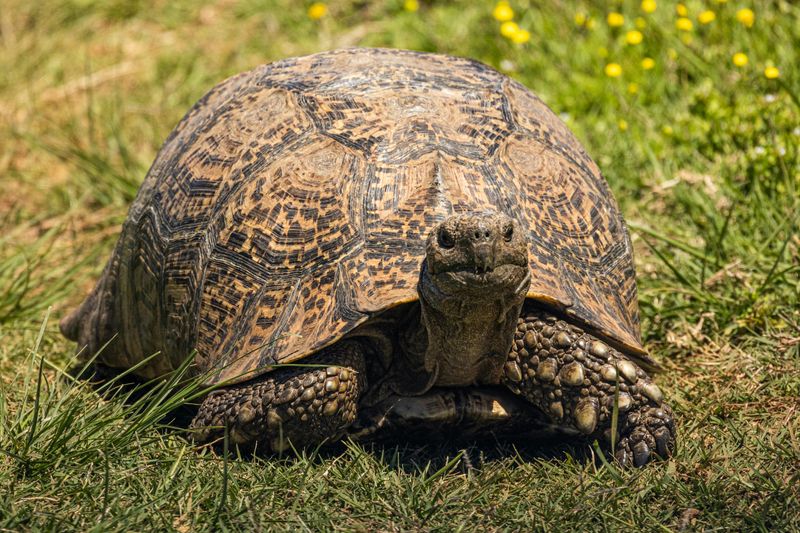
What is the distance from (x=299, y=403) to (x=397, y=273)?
57cm

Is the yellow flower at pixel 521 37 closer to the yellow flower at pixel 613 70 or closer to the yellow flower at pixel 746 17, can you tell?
the yellow flower at pixel 613 70

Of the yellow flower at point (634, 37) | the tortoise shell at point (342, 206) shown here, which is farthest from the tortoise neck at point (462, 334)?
the yellow flower at point (634, 37)

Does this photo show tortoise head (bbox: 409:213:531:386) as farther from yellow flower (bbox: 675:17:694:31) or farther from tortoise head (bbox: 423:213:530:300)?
yellow flower (bbox: 675:17:694:31)

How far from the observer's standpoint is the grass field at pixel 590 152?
3307mm

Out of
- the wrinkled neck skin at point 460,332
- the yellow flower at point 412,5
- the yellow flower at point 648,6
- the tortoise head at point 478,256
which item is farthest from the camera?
the yellow flower at point 412,5

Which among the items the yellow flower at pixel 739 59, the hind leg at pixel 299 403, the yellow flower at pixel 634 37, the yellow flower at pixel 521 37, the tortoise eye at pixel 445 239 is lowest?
the hind leg at pixel 299 403

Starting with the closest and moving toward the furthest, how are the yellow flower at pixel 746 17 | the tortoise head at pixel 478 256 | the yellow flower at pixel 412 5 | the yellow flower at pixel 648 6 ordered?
the tortoise head at pixel 478 256 → the yellow flower at pixel 746 17 → the yellow flower at pixel 648 6 → the yellow flower at pixel 412 5

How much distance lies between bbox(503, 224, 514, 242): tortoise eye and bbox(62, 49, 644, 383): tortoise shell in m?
0.30

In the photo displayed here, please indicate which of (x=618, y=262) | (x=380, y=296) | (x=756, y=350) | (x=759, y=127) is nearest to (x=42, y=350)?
(x=380, y=296)

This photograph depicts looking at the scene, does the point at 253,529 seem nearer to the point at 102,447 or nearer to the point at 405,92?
the point at 102,447

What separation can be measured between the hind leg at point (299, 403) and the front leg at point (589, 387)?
23.9 inches

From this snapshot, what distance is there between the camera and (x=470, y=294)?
3396mm

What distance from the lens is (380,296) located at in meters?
3.54

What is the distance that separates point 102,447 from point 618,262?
6.72ft
